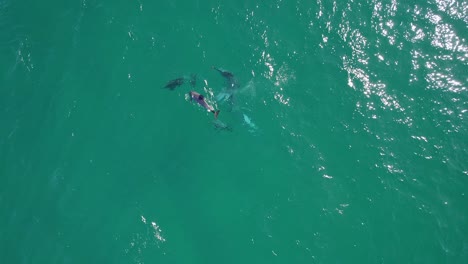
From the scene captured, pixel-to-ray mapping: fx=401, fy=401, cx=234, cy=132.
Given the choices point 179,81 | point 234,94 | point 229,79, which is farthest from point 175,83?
point 234,94

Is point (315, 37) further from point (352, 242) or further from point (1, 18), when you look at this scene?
point (1, 18)

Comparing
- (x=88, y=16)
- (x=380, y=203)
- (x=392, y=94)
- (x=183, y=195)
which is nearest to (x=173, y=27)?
(x=88, y=16)

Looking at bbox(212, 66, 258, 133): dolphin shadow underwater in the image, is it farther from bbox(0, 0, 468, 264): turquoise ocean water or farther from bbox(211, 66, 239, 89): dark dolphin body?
bbox(0, 0, 468, 264): turquoise ocean water

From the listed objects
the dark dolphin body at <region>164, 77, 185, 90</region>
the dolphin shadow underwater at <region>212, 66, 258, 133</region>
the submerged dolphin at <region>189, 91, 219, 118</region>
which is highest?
the dolphin shadow underwater at <region>212, 66, 258, 133</region>

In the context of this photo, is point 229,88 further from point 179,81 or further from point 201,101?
point 179,81

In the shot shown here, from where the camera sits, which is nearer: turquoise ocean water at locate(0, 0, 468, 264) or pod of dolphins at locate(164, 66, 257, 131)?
turquoise ocean water at locate(0, 0, 468, 264)

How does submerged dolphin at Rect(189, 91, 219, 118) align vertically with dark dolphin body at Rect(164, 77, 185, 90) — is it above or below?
above

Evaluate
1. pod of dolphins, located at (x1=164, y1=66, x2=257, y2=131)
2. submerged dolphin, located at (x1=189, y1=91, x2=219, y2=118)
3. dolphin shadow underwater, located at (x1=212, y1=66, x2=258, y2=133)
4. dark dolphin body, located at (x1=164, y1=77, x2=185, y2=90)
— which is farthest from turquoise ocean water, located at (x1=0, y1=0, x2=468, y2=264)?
submerged dolphin, located at (x1=189, y1=91, x2=219, y2=118)
